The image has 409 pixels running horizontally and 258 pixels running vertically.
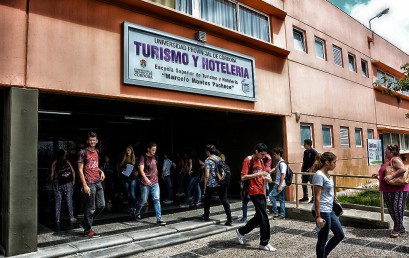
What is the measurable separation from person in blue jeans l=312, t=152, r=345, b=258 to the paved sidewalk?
1.04 meters

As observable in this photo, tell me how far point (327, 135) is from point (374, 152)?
7.06ft

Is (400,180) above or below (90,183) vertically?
below

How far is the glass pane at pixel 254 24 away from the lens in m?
10.0

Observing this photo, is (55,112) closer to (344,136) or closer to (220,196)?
(220,196)

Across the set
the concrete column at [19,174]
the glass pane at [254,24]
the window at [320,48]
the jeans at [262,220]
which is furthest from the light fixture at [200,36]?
the window at [320,48]

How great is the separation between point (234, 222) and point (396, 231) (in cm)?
331

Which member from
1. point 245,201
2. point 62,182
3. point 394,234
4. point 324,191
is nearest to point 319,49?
point 245,201

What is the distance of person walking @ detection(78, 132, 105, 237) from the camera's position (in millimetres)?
5922

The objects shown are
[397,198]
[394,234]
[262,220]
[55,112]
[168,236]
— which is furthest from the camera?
[55,112]

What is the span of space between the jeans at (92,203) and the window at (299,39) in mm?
9143

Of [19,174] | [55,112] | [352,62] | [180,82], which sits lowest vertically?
[19,174]

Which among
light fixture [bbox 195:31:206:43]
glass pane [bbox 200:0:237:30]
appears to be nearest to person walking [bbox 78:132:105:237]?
light fixture [bbox 195:31:206:43]

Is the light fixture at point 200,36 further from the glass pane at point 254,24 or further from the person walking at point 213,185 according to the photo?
the person walking at point 213,185

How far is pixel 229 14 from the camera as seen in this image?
9.64m
